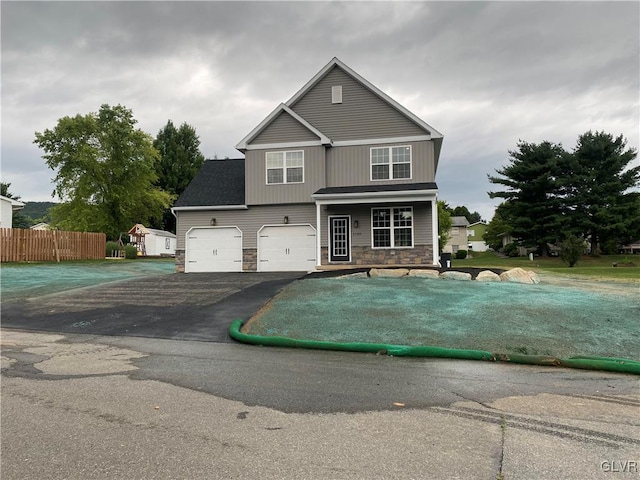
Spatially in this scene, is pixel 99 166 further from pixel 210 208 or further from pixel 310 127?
pixel 310 127

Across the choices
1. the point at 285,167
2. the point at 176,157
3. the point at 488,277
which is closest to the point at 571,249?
the point at 488,277

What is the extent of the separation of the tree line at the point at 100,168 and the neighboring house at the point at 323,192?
2350cm

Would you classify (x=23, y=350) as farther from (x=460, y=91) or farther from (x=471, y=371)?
(x=460, y=91)

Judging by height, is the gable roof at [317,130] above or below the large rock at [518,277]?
above

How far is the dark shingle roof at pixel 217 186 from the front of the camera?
18562 mm

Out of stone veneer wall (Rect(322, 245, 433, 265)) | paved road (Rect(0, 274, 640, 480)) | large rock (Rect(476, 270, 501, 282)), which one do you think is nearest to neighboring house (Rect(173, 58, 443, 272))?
stone veneer wall (Rect(322, 245, 433, 265))

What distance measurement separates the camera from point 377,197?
52.9ft

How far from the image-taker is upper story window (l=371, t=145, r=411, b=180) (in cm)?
1734

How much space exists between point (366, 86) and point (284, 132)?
416 centimetres

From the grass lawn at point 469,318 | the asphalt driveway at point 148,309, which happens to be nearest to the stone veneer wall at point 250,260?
the asphalt driveway at point 148,309

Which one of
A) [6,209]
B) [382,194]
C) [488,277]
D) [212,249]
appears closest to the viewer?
[488,277]

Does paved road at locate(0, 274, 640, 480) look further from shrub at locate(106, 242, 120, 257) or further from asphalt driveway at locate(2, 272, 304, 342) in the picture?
shrub at locate(106, 242, 120, 257)

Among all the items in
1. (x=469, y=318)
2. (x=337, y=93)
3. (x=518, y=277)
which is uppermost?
(x=337, y=93)

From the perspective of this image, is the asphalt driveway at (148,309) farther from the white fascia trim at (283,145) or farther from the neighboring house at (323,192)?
the white fascia trim at (283,145)
